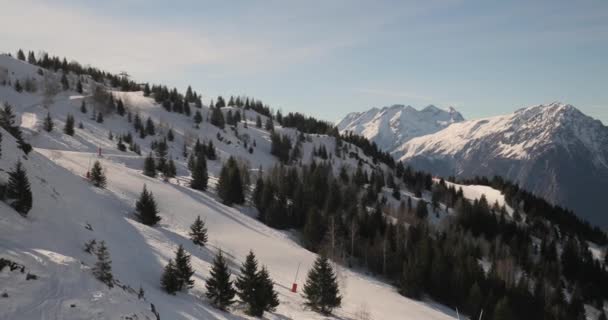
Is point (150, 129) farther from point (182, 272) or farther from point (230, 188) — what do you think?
point (182, 272)

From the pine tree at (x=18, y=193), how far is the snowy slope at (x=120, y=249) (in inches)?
35.7

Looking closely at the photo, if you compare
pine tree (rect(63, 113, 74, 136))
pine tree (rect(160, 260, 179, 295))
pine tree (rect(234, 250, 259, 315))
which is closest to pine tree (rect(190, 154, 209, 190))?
pine tree (rect(63, 113, 74, 136))

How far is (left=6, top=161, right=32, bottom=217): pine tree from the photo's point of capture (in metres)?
28.1

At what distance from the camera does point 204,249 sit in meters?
47.7

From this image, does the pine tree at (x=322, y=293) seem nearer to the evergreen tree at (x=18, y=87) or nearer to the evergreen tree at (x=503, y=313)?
the evergreen tree at (x=503, y=313)

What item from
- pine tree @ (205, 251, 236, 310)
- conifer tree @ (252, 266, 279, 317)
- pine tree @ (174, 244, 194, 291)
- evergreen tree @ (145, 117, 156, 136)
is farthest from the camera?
evergreen tree @ (145, 117, 156, 136)

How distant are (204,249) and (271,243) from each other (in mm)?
14290

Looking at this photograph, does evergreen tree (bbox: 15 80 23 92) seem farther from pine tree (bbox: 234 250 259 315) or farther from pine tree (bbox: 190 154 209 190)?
pine tree (bbox: 234 250 259 315)

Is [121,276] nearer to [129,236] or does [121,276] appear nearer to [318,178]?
[129,236]

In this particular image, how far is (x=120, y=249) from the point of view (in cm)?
3488

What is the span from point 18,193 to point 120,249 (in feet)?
31.9

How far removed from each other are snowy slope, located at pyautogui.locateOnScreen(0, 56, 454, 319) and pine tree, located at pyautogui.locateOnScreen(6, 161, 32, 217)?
35.7 inches

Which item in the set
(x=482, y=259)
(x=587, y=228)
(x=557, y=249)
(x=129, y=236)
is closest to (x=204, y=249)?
(x=129, y=236)

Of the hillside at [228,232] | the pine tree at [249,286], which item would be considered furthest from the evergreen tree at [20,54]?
the pine tree at [249,286]
